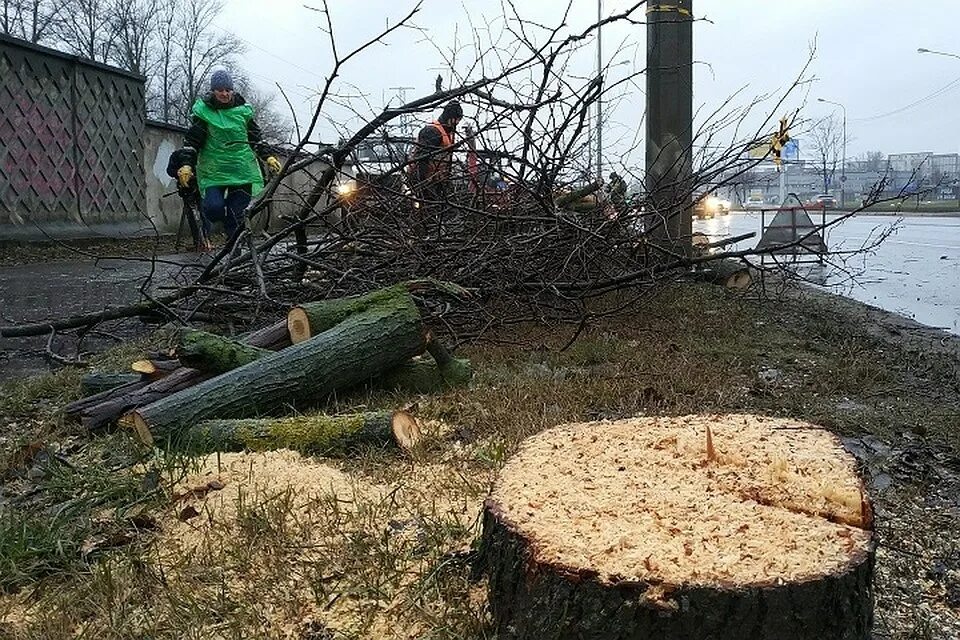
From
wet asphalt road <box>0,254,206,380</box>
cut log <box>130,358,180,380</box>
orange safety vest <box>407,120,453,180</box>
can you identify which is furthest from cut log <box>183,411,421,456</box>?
orange safety vest <box>407,120,453,180</box>

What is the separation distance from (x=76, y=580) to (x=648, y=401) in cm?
231

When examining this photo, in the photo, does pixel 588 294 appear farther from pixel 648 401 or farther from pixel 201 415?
pixel 201 415

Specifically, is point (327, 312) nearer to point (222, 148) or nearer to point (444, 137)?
point (444, 137)

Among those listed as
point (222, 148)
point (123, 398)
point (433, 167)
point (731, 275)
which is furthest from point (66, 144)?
point (123, 398)

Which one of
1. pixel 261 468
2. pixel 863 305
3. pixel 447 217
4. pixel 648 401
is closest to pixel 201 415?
pixel 261 468

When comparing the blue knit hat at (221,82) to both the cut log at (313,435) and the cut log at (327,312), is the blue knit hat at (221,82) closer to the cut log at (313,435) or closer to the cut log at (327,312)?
the cut log at (327,312)

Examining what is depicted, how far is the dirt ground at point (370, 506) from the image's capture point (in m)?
1.91

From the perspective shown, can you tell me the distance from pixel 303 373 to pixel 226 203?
4.35 meters

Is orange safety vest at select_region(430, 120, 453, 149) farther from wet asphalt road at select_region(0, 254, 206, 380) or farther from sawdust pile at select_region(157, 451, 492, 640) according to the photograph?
sawdust pile at select_region(157, 451, 492, 640)

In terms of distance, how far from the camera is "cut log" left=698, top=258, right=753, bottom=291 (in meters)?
7.32

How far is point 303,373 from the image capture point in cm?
342

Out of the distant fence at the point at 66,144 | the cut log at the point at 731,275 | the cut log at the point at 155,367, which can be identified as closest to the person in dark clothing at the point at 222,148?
the cut log at the point at 155,367

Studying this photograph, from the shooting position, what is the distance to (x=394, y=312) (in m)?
3.73

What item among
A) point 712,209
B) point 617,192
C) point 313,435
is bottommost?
point 313,435
